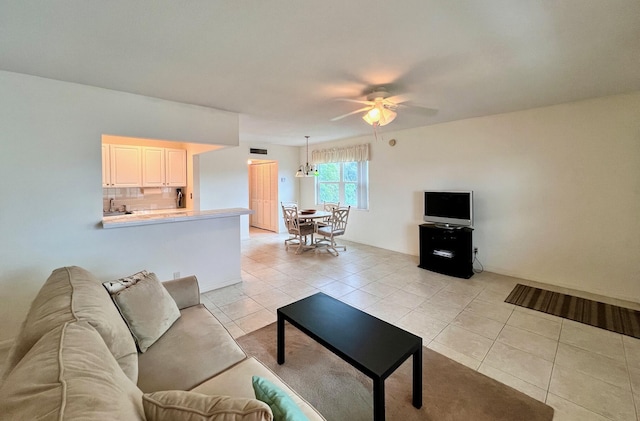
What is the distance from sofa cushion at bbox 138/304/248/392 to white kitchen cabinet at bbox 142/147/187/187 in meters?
3.60

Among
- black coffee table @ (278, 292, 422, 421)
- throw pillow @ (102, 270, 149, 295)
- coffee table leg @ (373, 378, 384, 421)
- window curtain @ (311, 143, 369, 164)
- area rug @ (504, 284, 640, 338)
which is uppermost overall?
window curtain @ (311, 143, 369, 164)

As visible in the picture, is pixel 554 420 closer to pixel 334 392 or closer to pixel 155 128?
pixel 334 392

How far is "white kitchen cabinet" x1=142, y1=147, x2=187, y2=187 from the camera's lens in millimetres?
4496

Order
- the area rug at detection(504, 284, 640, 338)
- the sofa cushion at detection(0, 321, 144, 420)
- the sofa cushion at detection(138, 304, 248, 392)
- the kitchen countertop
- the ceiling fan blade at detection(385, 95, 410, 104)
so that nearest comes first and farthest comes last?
the sofa cushion at detection(0, 321, 144, 420) → the sofa cushion at detection(138, 304, 248, 392) → the area rug at detection(504, 284, 640, 338) → the kitchen countertop → the ceiling fan blade at detection(385, 95, 410, 104)

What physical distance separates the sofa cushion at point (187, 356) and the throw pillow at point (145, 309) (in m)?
0.06

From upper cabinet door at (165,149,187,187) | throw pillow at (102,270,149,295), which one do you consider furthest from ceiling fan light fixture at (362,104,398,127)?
upper cabinet door at (165,149,187,187)

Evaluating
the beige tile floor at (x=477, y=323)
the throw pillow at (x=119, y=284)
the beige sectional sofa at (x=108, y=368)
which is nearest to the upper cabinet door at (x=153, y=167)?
the beige tile floor at (x=477, y=323)

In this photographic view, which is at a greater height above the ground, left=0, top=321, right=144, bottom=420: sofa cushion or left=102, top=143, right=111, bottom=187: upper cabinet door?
left=102, top=143, right=111, bottom=187: upper cabinet door

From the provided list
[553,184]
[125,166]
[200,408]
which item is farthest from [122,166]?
[553,184]

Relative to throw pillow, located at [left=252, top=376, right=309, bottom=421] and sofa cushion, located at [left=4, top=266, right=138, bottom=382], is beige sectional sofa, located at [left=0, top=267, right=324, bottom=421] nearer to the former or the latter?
sofa cushion, located at [left=4, top=266, right=138, bottom=382]

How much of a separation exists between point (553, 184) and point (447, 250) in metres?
1.62

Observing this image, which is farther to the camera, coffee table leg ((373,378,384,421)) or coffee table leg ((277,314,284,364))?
coffee table leg ((277,314,284,364))

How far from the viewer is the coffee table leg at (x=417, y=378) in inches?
65.6

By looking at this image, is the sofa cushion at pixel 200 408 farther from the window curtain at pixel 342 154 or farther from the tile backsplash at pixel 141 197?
the window curtain at pixel 342 154
